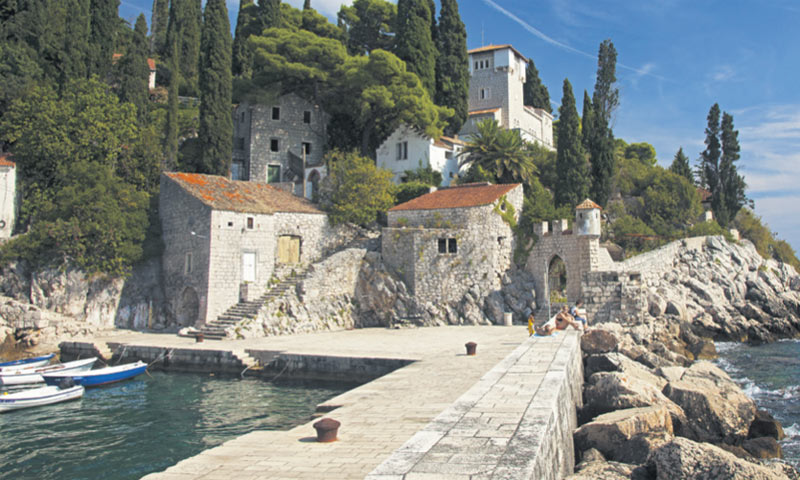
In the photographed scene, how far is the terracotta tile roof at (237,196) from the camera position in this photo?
26.0 meters

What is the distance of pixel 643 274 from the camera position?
2870 centimetres

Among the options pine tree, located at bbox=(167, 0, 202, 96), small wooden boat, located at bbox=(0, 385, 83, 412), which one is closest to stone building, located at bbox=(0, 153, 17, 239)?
small wooden boat, located at bbox=(0, 385, 83, 412)

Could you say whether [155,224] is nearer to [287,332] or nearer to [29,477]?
[287,332]

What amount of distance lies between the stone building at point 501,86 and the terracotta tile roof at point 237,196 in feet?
69.3

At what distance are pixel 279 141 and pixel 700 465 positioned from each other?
1358 inches

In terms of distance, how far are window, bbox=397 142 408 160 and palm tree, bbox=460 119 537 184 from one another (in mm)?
4140

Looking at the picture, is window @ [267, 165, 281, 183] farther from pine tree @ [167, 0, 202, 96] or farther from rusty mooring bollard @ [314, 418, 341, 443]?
rusty mooring bollard @ [314, 418, 341, 443]

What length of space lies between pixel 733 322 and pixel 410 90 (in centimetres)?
2187

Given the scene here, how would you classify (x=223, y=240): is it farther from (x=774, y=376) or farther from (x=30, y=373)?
(x=774, y=376)

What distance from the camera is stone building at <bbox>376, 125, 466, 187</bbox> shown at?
34875mm

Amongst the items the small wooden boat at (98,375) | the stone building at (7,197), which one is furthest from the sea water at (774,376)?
the stone building at (7,197)

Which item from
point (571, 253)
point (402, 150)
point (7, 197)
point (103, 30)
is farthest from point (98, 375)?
point (103, 30)

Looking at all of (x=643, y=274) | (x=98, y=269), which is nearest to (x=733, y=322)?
(x=643, y=274)

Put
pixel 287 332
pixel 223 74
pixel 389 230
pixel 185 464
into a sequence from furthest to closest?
pixel 223 74
pixel 389 230
pixel 287 332
pixel 185 464
